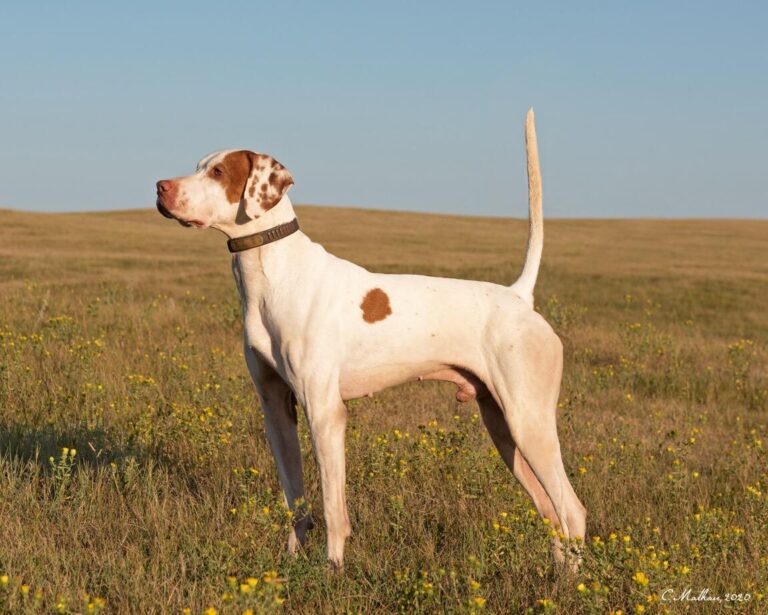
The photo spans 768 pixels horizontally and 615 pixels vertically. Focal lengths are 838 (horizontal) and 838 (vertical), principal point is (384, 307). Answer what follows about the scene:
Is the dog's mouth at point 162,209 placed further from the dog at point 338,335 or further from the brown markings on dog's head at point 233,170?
the brown markings on dog's head at point 233,170

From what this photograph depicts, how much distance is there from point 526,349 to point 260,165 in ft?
5.45

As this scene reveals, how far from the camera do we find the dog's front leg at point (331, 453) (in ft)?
13.7

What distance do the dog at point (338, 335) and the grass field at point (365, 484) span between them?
13.2 inches

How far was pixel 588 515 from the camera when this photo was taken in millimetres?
5418

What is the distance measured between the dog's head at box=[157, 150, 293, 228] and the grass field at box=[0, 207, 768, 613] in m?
1.44

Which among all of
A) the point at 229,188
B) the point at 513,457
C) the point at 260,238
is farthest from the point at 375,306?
the point at 513,457

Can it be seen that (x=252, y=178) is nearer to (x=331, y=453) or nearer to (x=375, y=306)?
(x=375, y=306)

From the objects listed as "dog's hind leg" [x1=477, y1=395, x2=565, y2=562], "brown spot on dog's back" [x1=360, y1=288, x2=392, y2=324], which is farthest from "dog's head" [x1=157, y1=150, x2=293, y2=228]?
"dog's hind leg" [x1=477, y1=395, x2=565, y2=562]

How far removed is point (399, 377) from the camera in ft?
14.6

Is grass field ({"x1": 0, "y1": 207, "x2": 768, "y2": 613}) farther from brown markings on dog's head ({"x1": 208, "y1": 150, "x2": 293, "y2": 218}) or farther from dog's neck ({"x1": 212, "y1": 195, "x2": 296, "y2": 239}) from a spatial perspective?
brown markings on dog's head ({"x1": 208, "y1": 150, "x2": 293, "y2": 218})

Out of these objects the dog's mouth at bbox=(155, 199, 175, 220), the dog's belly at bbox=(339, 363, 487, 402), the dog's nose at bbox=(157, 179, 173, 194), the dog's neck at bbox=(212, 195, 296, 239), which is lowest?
the dog's belly at bbox=(339, 363, 487, 402)

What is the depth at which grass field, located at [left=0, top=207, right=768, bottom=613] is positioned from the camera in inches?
154

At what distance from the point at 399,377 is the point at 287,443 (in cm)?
76

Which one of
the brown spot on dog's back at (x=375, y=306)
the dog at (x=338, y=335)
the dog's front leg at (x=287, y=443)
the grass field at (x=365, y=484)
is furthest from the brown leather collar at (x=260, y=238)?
the grass field at (x=365, y=484)
